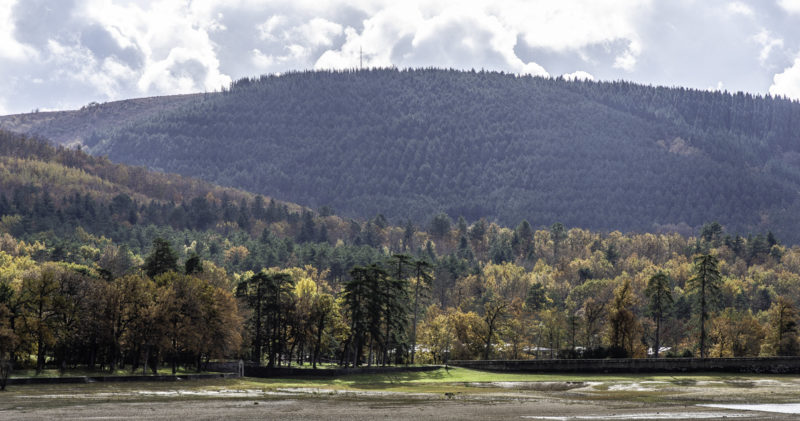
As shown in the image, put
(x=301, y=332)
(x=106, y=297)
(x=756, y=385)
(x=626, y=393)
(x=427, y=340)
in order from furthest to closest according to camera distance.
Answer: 1. (x=427, y=340)
2. (x=301, y=332)
3. (x=106, y=297)
4. (x=756, y=385)
5. (x=626, y=393)

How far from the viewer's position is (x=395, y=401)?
8338cm

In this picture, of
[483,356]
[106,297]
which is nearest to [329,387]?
[106,297]

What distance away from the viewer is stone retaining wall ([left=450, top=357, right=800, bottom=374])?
11544cm

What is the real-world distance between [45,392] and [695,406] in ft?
176

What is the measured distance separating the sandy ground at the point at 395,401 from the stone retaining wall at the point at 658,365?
1281cm

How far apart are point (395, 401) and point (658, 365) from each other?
48.0 meters

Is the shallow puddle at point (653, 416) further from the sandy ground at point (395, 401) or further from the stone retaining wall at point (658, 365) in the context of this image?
the stone retaining wall at point (658, 365)

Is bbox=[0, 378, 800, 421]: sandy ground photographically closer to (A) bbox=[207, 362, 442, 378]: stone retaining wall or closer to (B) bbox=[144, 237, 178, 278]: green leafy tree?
(A) bbox=[207, 362, 442, 378]: stone retaining wall

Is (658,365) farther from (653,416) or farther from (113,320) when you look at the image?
(113,320)

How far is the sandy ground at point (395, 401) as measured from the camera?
69.9 metres

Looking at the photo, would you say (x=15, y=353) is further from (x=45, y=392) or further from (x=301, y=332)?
(x=301, y=332)

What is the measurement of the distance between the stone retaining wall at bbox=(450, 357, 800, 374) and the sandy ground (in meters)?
12.8

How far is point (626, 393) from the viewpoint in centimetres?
9188

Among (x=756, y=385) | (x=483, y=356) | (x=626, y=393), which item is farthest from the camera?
(x=483, y=356)
